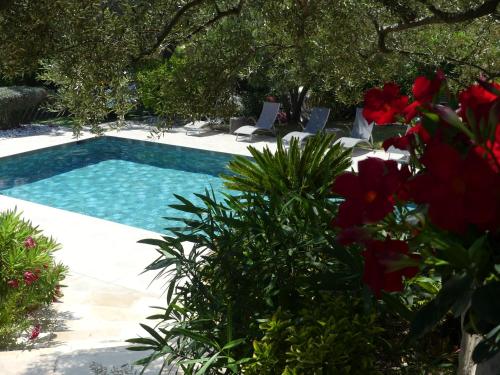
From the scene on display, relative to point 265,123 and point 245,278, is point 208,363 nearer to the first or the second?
point 245,278

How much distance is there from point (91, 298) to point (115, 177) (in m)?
7.90

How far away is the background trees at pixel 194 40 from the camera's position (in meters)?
4.97

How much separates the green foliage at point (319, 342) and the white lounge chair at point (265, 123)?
12.9m

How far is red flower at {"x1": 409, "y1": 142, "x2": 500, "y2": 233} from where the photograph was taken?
118cm

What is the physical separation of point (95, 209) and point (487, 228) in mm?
11609

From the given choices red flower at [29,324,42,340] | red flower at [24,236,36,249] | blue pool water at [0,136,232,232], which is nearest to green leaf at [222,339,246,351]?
red flower at [29,324,42,340]

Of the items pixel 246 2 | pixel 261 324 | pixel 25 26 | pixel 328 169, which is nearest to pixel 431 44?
pixel 246 2

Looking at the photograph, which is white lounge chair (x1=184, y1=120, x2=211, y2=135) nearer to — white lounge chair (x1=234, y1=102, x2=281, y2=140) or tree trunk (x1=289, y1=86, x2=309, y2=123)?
white lounge chair (x1=234, y1=102, x2=281, y2=140)

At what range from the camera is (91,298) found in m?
7.11

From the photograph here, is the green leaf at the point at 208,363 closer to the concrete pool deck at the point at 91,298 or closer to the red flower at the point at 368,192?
the concrete pool deck at the point at 91,298

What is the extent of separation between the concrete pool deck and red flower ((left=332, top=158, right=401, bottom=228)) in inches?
147

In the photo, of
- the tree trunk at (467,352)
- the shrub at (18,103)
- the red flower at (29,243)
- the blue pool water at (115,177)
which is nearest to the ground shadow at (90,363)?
the red flower at (29,243)

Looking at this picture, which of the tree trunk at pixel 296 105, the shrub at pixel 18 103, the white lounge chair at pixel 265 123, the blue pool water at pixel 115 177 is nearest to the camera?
the blue pool water at pixel 115 177

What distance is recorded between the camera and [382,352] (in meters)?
3.67
